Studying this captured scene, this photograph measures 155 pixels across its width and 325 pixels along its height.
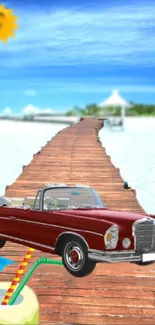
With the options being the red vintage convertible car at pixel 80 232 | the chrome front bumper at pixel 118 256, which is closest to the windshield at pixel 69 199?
the red vintage convertible car at pixel 80 232

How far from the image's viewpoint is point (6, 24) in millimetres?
2676

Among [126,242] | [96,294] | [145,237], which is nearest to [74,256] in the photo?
[126,242]

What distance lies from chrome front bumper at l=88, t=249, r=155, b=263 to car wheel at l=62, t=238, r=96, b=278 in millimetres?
130

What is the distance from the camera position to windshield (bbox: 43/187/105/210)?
563 centimetres

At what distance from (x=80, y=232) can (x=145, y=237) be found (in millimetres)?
572

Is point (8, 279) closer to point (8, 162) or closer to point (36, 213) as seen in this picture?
point (36, 213)

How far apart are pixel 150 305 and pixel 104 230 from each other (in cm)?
383

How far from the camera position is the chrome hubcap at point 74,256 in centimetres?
425

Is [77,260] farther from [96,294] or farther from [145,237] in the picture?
[96,294]

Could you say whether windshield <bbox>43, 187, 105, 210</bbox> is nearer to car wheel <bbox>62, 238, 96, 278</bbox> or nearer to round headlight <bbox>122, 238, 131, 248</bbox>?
car wheel <bbox>62, 238, 96, 278</bbox>

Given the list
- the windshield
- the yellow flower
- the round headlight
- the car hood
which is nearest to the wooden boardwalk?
the round headlight

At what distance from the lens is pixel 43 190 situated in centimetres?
620

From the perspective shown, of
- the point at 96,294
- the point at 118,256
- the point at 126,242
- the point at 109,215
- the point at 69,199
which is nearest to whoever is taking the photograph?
the point at 118,256

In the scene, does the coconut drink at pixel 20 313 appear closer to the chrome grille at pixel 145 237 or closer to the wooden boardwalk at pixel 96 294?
the wooden boardwalk at pixel 96 294
